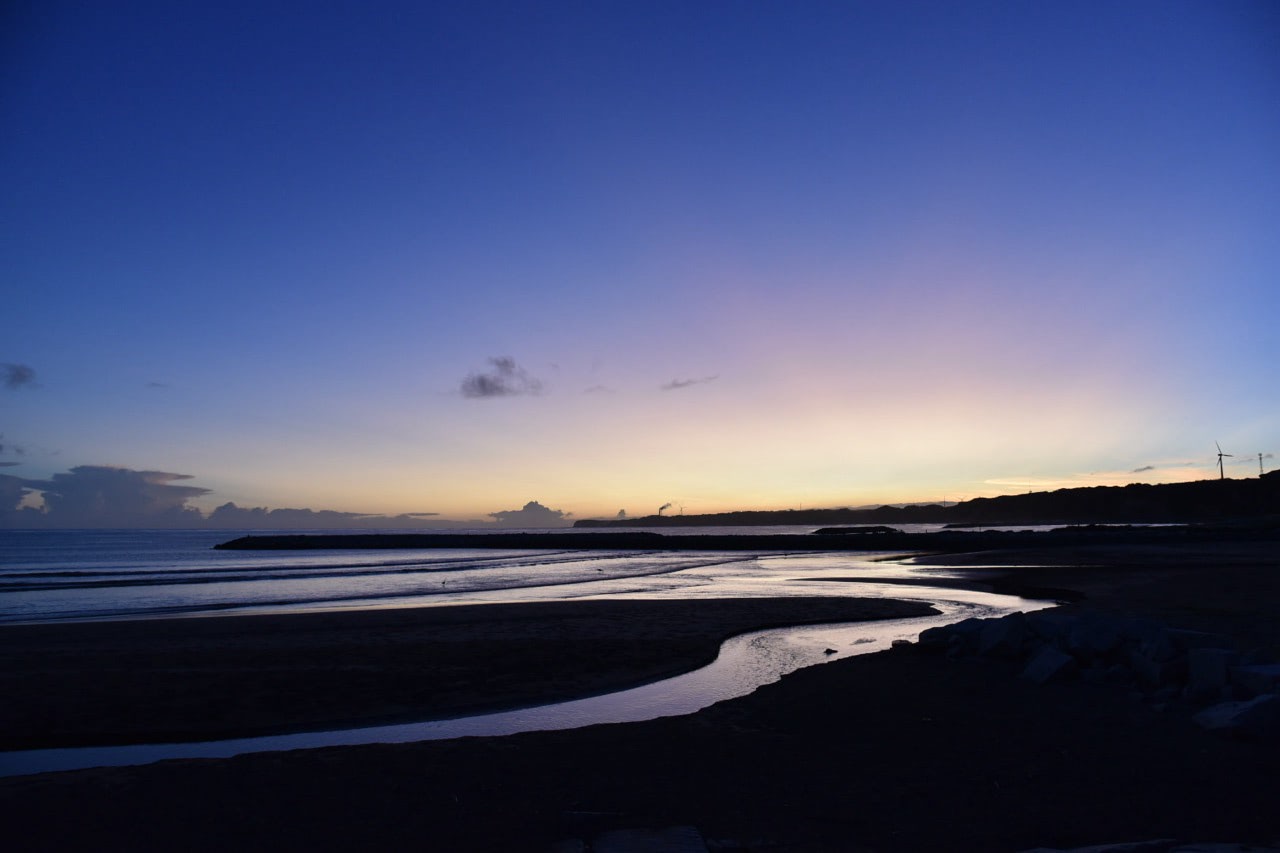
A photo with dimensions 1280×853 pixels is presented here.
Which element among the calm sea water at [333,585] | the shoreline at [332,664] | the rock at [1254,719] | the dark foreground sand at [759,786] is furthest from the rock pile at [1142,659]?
the calm sea water at [333,585]

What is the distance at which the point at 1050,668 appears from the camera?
1087cm

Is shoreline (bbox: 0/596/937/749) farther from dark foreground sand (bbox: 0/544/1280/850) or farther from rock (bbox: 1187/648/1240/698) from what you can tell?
rock (bbox: 1187/648/1240/698)

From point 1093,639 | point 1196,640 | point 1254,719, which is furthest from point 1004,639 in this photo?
point 1254,719

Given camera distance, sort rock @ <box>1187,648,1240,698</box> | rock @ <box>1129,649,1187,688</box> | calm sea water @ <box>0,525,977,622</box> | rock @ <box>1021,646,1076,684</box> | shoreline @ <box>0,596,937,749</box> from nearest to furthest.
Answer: rock @ <box>1187,648,1240,698</box> → rock @ <box>1129,649,1187,688</box> → shoreline @ <box>0,596,937,749</box> → rock @ <box>1021,646,1076,684</box> → calm sea water @ <box>0,525,977,622</box>

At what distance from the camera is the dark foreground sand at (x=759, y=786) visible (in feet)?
18.8

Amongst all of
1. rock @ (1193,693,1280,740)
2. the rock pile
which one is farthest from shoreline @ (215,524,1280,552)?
rock @ (1193,693,1280,740)

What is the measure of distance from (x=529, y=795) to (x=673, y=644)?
965 centimetres

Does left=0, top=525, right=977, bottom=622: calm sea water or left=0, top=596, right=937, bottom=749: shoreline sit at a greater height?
left=0, top=596, right=937, bottom=749: shoreline

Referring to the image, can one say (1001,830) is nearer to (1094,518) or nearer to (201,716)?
(201,716)

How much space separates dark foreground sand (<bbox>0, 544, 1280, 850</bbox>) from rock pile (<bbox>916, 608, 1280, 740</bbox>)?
1.03 ft

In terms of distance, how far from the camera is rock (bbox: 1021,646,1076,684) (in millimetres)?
10820

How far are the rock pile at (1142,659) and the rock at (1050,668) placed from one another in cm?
1

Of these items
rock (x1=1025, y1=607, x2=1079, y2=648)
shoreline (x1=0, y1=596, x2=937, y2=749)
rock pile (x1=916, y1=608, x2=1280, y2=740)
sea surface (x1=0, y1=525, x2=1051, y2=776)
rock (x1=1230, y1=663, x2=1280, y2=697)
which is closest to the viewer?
rock pile (x1=916, y1=608, x2=1280, y2=740)

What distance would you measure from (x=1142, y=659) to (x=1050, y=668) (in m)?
1.17
